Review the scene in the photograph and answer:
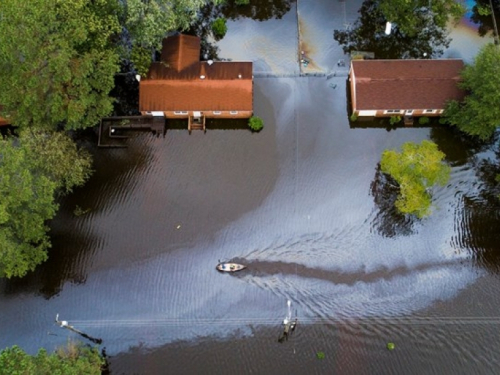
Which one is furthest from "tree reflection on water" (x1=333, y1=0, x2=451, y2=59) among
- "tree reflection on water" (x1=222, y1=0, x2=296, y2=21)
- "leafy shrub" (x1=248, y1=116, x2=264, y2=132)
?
"leafy shrub" (x1=248, y1=116, x2=264, y2=132)

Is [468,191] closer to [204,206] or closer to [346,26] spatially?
[346,26]

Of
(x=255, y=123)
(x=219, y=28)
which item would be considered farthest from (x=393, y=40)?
(x=219, y=28)

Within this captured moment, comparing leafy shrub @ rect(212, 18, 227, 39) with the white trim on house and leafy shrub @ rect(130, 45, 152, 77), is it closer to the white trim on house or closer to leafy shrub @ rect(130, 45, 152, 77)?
leafy shrub @ rect(130, 45, 152, 77)

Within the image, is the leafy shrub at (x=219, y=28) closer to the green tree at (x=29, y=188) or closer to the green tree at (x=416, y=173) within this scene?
the green tree at (x=29, y=188)

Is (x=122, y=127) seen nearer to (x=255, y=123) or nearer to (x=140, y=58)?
(x=140, y=58)

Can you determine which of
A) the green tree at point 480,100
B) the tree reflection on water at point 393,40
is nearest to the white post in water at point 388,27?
the tree reflection on water at point 393,40

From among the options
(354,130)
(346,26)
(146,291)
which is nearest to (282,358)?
(146,291)
